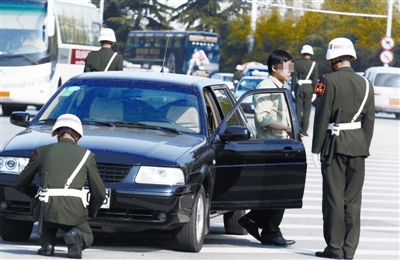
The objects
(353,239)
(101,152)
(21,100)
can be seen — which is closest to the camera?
(101,152)

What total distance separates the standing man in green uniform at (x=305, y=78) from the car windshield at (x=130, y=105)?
536 inches

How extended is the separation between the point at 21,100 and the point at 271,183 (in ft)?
63.3

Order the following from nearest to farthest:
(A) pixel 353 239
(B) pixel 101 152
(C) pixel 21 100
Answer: (B) pixel 101 152 < (A) pixel 353 239 < (C) pixel 21 100

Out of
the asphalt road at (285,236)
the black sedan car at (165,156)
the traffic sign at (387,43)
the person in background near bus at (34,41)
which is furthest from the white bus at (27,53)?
the traffic sign at (387,43)

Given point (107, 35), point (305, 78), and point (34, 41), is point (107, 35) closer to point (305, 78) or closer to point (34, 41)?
point (305, 78)

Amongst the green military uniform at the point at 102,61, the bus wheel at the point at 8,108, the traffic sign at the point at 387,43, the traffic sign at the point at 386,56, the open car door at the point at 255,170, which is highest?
the green military uniform at the point at 102,61

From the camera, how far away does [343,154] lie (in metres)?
8.91

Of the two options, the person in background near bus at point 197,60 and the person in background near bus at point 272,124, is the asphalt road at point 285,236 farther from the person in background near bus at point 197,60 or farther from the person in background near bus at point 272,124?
the person in background near bus at point 197,60

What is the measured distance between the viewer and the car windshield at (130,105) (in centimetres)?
952

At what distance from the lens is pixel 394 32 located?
223ft

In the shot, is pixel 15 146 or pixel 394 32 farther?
pixel 394 32

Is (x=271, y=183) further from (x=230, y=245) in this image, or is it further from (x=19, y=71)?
(x=19, y=71)

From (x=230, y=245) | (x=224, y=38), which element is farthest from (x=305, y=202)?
(x=224, y=38)

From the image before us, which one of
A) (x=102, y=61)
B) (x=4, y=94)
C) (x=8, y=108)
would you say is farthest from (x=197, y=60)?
(x=102, y=61)
